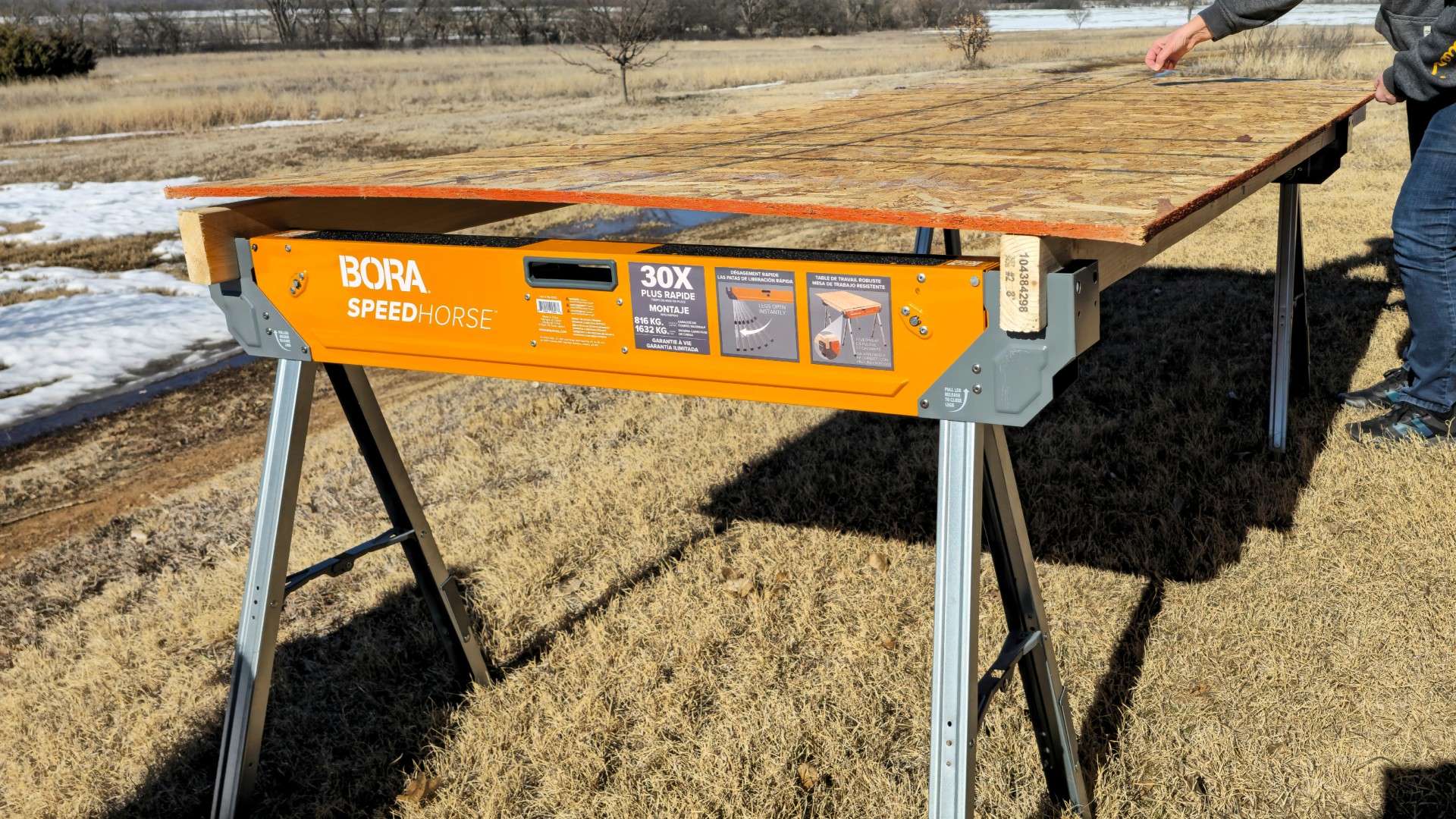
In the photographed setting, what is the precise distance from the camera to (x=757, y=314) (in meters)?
1.86

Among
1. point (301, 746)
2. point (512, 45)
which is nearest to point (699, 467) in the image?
Result: point (301, 746)

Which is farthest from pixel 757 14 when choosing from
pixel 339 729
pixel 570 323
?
pixel 570 323

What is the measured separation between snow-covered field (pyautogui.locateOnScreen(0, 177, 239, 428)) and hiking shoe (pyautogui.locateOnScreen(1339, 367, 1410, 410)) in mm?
8170

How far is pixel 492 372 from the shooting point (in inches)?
87.3

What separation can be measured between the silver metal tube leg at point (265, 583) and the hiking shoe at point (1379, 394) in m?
4.50

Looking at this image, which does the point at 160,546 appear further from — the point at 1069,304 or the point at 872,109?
the point at 1069,304

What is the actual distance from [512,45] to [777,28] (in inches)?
941

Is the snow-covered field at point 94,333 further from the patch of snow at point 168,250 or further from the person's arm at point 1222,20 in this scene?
the person's arm at point 1222,20

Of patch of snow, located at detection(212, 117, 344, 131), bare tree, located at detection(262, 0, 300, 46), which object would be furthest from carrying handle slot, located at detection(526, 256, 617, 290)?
bare tree, located at detection(262, 0, 300, 46)

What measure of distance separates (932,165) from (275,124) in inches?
1065

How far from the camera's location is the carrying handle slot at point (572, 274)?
2004 millimetres

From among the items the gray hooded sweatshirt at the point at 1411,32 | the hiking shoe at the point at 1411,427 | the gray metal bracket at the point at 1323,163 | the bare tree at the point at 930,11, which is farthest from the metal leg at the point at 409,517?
the bare tree at the point at 930,11

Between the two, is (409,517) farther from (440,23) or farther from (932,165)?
(440,23)

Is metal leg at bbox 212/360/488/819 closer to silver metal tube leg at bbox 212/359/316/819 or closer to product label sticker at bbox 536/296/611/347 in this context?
silver metal tube leg at bbox 212/359/316/819
